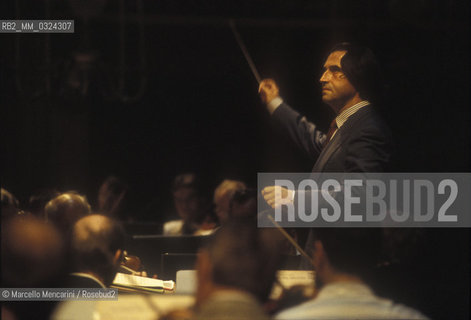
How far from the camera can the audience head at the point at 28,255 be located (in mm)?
2154

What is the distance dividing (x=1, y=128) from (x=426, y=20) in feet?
12.0

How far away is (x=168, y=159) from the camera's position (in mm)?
7297

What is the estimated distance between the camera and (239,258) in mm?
1877

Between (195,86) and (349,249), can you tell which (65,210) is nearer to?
(349,249)

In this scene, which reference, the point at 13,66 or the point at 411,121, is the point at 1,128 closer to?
the point at 13,66

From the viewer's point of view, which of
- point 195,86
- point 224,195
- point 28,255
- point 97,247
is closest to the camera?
point 28,255

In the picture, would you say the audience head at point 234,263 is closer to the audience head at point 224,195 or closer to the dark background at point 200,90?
the audience head at point 224,195

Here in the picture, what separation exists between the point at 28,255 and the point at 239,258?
65cm

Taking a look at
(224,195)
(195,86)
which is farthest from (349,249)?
(195,86)

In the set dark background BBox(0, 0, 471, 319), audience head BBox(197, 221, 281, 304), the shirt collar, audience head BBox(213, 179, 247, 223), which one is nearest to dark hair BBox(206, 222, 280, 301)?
audience head BBox(197, 221, 281, 304)

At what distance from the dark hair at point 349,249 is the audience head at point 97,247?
642 mm

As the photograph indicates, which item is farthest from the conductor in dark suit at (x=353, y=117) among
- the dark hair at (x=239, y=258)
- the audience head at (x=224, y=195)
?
the audience head at (x=224, y=195)

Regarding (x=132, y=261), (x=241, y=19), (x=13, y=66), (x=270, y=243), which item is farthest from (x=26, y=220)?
(x=241, y=19)

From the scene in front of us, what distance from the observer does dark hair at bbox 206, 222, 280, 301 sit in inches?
72.8
